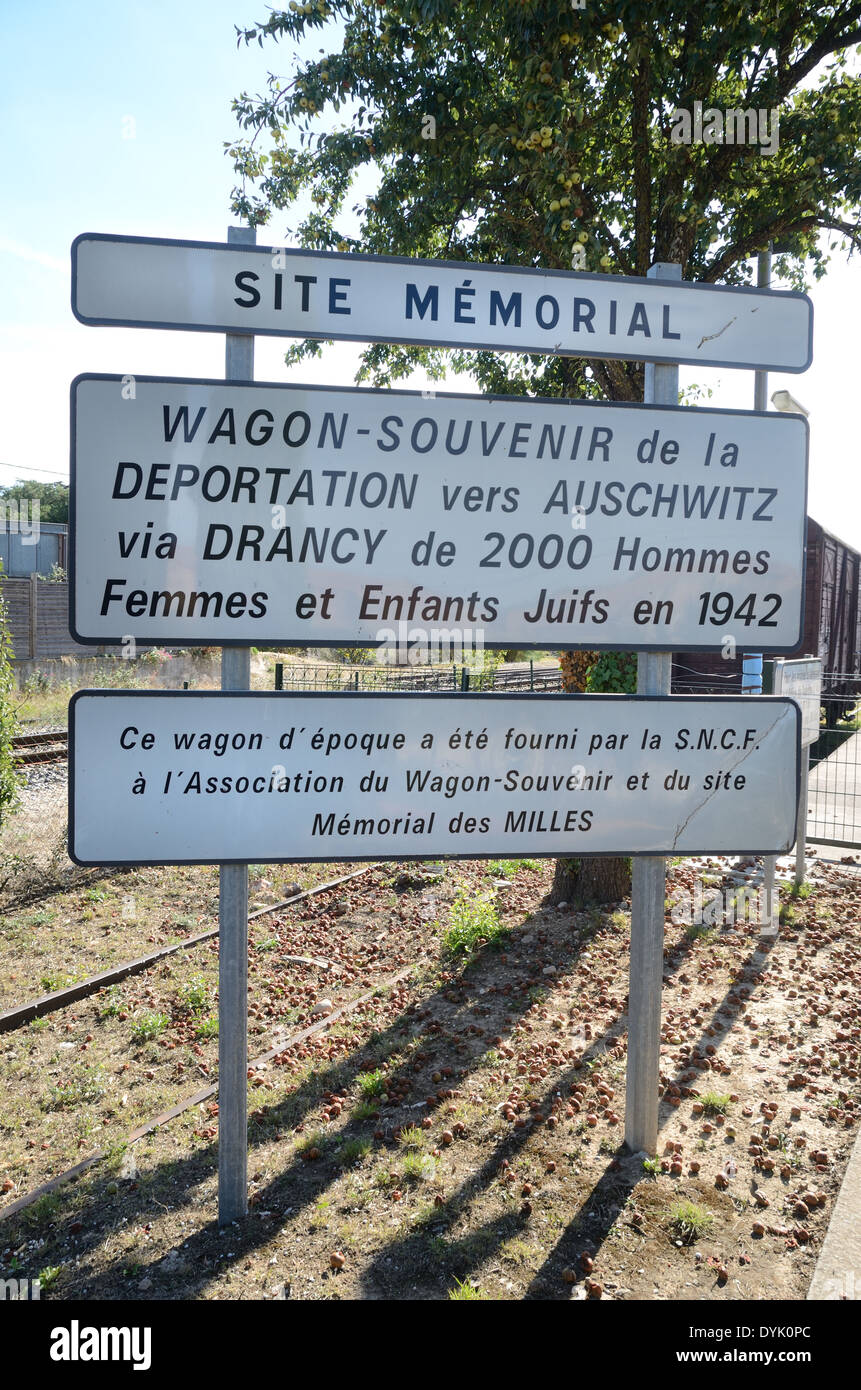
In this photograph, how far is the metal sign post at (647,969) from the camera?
3.79 metres

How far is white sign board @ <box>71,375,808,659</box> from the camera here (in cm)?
329

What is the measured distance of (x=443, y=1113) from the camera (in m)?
4.32

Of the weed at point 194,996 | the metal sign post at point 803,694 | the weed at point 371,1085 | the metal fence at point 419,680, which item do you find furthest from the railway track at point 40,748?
the metal sign post at point 803,694

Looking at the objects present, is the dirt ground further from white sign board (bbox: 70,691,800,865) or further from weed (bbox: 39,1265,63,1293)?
white sign board (bbox: 70,691,800,865)

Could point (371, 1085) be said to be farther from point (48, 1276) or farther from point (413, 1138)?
point (48, 1276)

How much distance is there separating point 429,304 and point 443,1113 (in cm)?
393

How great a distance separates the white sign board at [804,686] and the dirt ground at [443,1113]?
5.71 ft

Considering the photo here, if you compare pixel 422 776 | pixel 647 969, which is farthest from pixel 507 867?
pixel 422 776

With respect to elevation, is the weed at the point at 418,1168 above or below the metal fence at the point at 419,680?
below

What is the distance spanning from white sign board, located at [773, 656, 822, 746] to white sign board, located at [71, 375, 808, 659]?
2690 millimetres

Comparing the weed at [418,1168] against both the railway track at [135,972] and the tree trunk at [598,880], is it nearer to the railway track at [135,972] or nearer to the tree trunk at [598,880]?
the railway track at [135,972]

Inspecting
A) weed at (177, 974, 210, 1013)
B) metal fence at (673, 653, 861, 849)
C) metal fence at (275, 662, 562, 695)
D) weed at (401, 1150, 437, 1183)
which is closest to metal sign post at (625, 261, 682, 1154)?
weed at (401, 1150, 437, 1183)

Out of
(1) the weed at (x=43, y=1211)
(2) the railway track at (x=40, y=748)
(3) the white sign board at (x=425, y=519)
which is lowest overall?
(1) the weed at (x=43, y=1211)

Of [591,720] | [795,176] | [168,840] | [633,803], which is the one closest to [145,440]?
[168,840]
